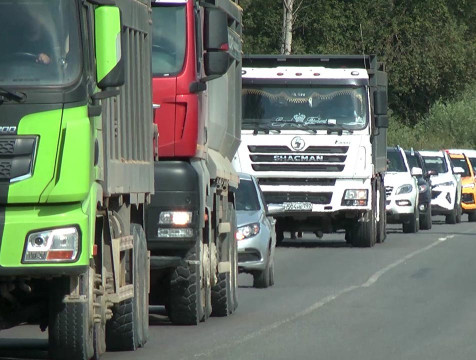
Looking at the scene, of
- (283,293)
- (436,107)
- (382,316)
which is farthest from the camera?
(436,107)

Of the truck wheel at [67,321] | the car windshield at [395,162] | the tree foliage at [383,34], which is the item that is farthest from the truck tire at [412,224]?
the tree foliage at [383,34]

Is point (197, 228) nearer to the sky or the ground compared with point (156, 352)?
nearer to the sky

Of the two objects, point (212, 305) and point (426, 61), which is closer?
point (212, 305)

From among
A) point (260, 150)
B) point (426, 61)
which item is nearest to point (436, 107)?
point (426, 61)

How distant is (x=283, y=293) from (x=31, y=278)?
851cm

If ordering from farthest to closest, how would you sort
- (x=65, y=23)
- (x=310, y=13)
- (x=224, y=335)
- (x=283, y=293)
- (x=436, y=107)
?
(x=436, y=107) < (x=310, y=13) < (x=283, y=293) < (x=224, y=335) < (x=65, y=23)

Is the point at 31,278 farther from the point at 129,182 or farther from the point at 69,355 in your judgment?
the point at 129,182

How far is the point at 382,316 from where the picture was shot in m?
15.4

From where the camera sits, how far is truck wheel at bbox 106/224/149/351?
11789 millimetres

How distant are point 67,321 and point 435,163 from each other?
100 ft

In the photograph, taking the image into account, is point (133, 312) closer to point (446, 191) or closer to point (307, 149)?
point (307, 149)

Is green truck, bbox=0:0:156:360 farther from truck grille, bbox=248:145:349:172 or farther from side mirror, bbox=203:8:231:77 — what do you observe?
truck grille, bbox=248:145:349:172

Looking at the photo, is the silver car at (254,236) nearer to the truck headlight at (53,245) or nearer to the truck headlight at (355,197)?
the truck headlight at (355,197)

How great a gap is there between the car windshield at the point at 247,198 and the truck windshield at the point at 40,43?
10193mm
